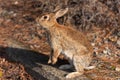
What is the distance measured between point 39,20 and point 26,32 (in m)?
1.84

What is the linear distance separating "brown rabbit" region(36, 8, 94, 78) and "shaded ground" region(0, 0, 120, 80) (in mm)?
179

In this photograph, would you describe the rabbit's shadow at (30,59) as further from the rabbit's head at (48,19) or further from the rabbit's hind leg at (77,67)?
the rabbit's head at (48,19)

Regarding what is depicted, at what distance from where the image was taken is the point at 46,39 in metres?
7.27

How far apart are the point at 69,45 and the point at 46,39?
1567 mm

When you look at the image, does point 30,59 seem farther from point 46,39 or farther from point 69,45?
point 69,45

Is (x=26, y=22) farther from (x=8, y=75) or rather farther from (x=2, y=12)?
(x=8, y=75)

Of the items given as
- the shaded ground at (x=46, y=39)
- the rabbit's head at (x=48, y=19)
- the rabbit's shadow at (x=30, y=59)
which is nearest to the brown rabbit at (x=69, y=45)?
the rabbit's head at (x=48, y=19)

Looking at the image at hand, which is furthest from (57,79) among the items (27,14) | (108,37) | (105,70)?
(27,14)

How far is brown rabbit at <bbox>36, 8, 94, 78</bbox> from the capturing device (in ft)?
18.5

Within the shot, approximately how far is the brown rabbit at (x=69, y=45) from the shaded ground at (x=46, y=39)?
179 millimetres

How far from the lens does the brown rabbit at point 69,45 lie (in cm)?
564

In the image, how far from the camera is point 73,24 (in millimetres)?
7621

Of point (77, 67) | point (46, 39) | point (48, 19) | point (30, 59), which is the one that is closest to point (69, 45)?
point (77, 67)

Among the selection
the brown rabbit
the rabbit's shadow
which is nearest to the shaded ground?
the rabbit's shadow
